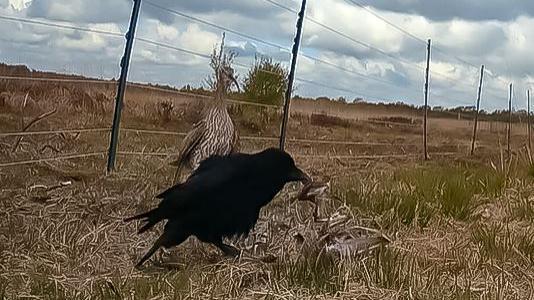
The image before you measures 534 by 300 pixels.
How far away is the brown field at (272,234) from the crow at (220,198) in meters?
0.16

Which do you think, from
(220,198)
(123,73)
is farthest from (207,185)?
(123,73)

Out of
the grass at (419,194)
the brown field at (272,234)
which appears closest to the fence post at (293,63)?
the brown field at (272,234)

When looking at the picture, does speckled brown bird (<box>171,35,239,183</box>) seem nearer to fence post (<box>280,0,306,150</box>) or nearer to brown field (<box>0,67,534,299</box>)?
brown field (<box>0,67,534,299</box>)

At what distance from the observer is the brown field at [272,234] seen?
12.6 ft

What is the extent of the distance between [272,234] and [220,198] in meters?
0.65

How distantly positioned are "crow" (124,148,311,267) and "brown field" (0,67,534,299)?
6.2 inches

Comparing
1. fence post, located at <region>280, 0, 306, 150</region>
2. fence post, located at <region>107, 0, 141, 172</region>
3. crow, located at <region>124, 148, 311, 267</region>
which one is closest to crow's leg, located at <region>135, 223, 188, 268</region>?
crow, located at <region>124, 148, 311, 267</region>

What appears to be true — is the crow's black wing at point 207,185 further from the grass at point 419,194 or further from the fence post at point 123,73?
the fence post at point 123,73

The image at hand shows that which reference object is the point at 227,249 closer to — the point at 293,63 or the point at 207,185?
the point at 207,185

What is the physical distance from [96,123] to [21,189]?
419 cm

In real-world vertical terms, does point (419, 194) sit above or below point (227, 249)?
above

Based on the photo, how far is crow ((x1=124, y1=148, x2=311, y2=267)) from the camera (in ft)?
14.0

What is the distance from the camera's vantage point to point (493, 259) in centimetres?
447

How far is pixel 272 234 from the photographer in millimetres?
4848
